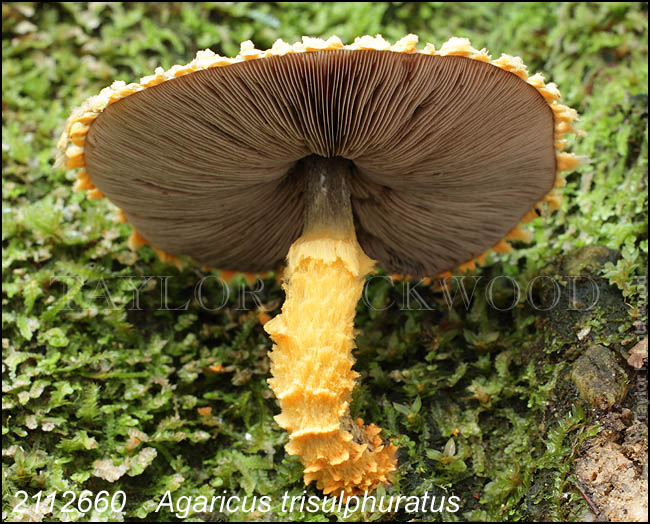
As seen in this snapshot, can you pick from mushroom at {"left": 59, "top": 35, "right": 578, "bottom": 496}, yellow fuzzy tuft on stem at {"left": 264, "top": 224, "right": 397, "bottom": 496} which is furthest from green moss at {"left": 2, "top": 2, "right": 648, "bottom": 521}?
mushroom at {"left": 59, "top": 35, "right": 578, "bottom": 496}

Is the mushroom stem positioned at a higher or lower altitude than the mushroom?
lower

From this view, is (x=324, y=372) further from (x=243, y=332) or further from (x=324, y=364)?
(x=243, y=332)

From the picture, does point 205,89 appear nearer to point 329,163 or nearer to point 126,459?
point 329,163

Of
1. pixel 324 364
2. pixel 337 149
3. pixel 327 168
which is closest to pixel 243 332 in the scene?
pixel 324 364

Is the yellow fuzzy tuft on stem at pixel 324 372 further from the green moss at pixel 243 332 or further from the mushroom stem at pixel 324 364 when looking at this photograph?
the green moss at pixel 243 332

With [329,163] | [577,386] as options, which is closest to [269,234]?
[329,163]

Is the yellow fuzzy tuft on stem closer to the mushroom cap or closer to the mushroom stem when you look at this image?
the mushroom stem
